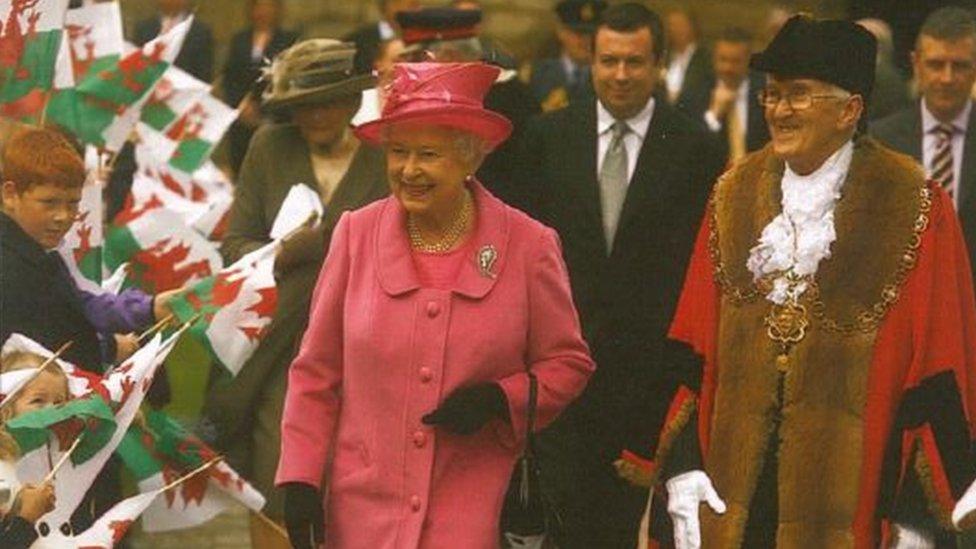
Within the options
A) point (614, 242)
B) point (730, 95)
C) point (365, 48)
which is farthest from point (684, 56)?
point (614, 242)

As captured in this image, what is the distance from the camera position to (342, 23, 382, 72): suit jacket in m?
11.7

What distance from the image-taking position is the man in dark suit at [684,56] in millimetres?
17812

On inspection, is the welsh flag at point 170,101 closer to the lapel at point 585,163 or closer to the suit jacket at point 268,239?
the suit jacket at point 268,239

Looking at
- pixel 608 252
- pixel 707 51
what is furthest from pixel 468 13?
pixel 707 51

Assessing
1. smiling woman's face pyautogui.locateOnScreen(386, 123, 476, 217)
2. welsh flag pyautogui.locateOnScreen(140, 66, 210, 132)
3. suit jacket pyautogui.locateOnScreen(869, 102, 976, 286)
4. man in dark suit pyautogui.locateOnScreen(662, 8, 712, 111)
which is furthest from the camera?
man in dark suit pyautogui.locateOnScreen(662, 8, 712, 111)

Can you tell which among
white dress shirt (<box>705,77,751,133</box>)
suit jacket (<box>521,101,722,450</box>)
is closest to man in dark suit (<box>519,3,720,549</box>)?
suit jacket (<box>521,101,722,450</box>)

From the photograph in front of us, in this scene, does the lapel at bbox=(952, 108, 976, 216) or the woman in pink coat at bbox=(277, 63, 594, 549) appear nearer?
the woman in pink coat at bbox=(277, 63, 594, 549)

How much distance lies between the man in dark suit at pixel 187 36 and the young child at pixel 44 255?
21.5 ft

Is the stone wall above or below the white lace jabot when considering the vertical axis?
below

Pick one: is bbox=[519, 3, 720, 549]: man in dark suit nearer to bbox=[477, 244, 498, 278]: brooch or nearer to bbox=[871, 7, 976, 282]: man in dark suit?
bbox=[871, 7, 976, 282]: man in dark suit

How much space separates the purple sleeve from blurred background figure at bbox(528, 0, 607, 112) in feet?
12.6

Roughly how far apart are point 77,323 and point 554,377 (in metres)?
1.58

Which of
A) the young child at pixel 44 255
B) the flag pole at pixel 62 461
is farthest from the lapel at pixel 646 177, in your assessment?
the flag pole at pixel 62 461

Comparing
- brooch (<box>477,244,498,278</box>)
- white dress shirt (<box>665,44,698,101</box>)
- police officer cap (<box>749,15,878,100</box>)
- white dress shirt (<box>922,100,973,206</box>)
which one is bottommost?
white dress shirt (<box>665,44,698,101</box>)
